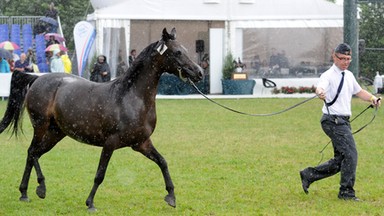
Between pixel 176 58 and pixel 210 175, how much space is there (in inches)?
120

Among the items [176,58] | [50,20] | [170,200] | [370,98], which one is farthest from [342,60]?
[50,20]

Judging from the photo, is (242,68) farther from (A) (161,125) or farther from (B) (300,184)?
(B) (300,184)

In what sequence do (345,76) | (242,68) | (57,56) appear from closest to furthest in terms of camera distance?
(345,76) < (57,56) < (242,68)

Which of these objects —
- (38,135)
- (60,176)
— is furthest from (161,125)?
(38,135)

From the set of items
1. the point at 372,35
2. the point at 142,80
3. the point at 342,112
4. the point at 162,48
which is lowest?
the point at 342,112

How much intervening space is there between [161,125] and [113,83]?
10.1 meters

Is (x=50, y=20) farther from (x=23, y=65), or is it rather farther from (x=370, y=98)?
(x=370, y=98)

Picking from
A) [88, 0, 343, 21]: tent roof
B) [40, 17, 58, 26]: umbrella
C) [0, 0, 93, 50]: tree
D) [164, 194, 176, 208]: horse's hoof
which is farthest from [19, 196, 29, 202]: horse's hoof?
[0, 0, 93, 50]: tree

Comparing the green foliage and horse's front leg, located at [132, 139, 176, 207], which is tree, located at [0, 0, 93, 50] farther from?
horse's front leg, located at [132, 139, 176, 207]

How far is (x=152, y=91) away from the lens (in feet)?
29.3

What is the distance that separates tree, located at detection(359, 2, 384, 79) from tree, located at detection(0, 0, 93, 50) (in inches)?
716

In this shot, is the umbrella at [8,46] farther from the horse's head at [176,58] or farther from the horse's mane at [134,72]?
the horse's head at [176,58]

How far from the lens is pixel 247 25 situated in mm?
31938

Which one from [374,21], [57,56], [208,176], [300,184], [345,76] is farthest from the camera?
[374,21]
